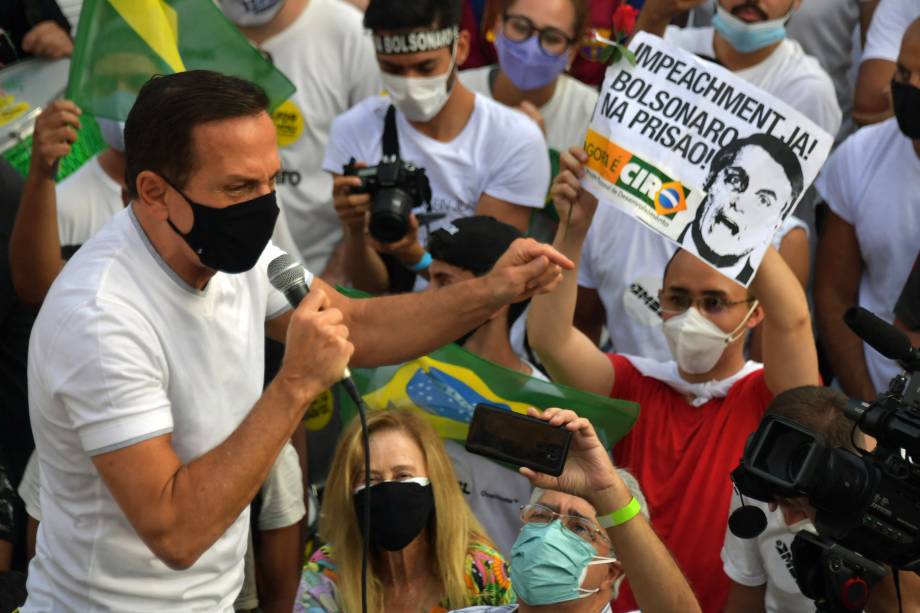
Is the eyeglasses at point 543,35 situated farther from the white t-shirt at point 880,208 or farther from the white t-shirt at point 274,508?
the white t-shirt at point 274,508

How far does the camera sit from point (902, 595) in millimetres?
3146

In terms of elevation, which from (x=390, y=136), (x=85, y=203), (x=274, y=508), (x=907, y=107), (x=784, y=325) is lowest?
(x=274, y=508)

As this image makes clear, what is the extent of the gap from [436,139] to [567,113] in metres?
0.69

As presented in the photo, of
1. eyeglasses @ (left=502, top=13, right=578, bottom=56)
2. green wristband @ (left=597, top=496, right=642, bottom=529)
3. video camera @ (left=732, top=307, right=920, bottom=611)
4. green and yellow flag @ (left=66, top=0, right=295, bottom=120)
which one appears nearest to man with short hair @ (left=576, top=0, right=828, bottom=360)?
eyeglasses @ (left=502, top=13, right=578, bottom=56)

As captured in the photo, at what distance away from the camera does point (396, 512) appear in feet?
13.4

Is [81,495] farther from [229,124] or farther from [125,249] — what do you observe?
[229,124]

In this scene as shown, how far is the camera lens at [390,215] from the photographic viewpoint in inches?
192

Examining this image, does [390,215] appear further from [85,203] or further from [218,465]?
[218,465]

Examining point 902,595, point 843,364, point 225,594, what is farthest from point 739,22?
point 225,594

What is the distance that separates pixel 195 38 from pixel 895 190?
261 centimetres

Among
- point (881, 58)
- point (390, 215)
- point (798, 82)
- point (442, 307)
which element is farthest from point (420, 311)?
point (881, 58)

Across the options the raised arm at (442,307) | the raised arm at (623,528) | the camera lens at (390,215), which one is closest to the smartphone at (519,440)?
the raised arm at (623,528)

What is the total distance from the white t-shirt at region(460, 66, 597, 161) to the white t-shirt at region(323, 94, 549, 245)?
39 centimetres

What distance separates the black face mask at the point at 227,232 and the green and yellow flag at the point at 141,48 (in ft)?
5.99
